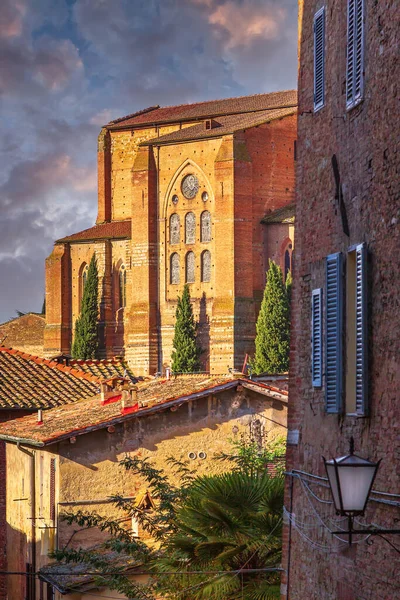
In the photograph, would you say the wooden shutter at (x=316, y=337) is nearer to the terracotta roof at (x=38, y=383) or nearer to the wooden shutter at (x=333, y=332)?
→ the wooden shutter at (x=333, y=332)

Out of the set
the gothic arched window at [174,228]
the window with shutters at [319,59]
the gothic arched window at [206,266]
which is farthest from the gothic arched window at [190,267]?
the window with shutters at [319,59]

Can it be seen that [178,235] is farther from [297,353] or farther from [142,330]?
[297,353]

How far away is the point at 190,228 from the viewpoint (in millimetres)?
75688

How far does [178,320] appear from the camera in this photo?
72.4m

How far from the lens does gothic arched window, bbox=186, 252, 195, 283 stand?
74.9 metres

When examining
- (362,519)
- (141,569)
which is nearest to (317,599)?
(362,519)

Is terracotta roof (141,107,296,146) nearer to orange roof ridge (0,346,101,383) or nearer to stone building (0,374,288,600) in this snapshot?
orange roof ridge (0,346,101,383)

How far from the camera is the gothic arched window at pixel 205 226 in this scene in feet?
245

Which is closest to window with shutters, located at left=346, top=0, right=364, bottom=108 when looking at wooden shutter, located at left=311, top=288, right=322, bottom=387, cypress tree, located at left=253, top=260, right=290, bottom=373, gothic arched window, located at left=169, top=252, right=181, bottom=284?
wooden shutter, located at left=311, top=288, right=322, bottom=387

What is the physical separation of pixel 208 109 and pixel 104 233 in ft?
33.0

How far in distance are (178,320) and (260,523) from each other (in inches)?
2408

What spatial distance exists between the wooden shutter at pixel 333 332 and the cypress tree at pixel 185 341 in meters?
61.2

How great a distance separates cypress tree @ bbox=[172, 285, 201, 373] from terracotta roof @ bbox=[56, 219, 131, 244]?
334 inches

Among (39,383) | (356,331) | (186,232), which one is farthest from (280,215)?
(356,331)
